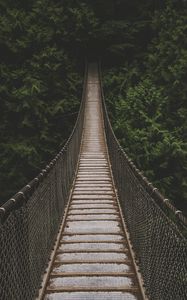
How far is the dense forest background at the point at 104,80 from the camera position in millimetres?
14008

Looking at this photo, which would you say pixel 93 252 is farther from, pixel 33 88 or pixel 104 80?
pixel 104 80

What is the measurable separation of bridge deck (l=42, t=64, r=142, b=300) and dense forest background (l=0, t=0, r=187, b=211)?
5983mm

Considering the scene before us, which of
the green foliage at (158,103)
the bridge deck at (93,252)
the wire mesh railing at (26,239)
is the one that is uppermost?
the green foliage at (158,103)

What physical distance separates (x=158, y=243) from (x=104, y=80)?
54.2 ft

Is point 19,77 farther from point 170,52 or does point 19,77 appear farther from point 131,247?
point 131,247

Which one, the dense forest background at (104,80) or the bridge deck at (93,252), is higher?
the dense forest background at (104,80)

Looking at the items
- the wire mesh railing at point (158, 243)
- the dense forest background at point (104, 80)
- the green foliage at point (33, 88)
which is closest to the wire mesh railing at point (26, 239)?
the wire mesh railing at point (158, 243)

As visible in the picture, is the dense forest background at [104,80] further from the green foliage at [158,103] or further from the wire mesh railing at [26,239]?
the wire mesh railing at [26,239]

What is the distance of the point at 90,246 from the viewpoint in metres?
4.62

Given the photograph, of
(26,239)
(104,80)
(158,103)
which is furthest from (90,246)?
(104,80)

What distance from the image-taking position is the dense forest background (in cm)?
1401

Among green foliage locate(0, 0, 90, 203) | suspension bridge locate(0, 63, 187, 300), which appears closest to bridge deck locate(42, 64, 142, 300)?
suspension bridge locate(0, 63, 187, 300)

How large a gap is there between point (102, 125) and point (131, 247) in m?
10.0

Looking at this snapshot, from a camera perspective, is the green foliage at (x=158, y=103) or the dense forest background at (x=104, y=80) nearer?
the green foliage at (x=158, y=103)
